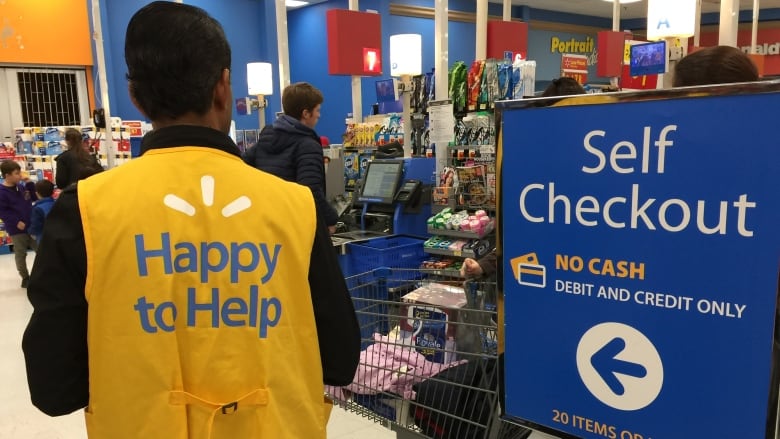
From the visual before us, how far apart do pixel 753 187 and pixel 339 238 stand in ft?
11.5

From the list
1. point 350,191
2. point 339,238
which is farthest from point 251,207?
point 350,191

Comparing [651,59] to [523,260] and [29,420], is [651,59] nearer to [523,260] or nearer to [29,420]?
[523,260]

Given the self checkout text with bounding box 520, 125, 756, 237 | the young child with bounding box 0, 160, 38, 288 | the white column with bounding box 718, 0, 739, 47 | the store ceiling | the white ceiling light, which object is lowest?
the young child with bounding box 0, 160, 38, 288

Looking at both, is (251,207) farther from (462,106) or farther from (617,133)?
(462,106)

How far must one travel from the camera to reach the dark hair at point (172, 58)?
110 centimetres

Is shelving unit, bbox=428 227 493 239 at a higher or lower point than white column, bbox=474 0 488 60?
lower

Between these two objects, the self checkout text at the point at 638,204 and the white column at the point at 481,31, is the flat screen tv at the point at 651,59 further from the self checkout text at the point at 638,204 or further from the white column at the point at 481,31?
the self checkout text at the point at 638,204

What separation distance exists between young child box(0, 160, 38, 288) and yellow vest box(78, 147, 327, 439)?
6.90 m

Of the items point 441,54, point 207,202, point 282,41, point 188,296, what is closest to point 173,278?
point 188,296

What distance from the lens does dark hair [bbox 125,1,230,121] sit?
1.10 meters

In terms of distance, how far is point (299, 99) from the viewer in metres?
4.01

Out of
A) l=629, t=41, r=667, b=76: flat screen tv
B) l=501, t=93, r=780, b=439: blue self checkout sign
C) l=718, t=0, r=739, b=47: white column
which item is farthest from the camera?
l=718, t=0, r=739, b=47: white column

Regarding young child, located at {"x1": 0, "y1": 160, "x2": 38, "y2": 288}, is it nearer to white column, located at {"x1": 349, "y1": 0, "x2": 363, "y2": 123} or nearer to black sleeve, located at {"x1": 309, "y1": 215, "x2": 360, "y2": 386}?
white column, located at {"x1": 349, "y1": 0, "x2": 363, "y2": 123}

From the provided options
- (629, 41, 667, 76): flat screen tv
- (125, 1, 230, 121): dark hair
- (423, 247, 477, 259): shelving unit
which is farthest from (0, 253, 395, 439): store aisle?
(629, 41, 667, 76): flat screen tv
